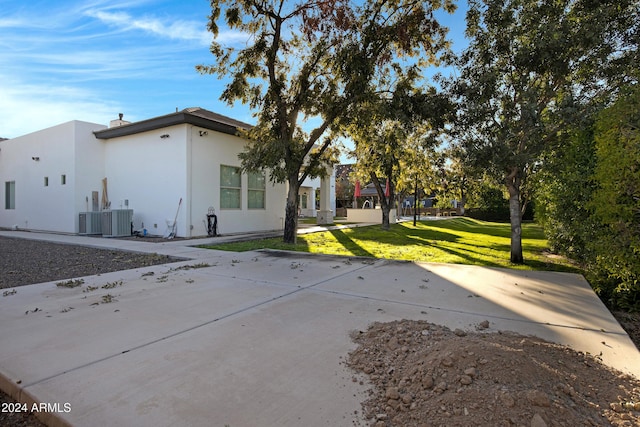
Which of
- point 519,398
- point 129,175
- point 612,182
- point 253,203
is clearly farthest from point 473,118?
point 129,175

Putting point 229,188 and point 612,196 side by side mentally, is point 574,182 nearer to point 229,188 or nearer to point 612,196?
point 612,196

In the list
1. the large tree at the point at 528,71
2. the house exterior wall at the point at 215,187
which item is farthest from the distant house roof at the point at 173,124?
the large tree at the point at 528,71

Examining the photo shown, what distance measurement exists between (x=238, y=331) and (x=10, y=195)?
21386mm

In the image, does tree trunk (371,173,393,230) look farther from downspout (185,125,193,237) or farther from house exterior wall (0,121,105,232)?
house exterior wall (0,121,105,232)

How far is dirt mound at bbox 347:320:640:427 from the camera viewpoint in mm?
1948

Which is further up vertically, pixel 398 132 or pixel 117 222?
pixel 398 132

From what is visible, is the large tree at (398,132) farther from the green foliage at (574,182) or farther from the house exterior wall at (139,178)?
the house exterior wall at (139,178)

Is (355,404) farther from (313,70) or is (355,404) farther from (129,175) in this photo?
(129,175)

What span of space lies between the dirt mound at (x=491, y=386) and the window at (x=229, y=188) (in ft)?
39.5

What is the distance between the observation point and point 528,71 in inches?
281

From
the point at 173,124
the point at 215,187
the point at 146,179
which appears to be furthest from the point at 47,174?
the point at 215,187

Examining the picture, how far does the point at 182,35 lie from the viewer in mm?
10891

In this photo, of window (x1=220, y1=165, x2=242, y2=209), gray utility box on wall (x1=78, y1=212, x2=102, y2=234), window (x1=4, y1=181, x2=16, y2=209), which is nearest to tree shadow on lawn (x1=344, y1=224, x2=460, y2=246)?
window (x1=220, y1=165, x2=242, y2=209)

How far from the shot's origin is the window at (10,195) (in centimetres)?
1800
